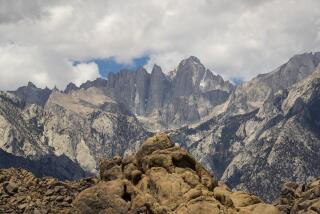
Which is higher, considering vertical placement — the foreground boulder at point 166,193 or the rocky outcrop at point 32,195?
the rocky outcrop at point 32,195

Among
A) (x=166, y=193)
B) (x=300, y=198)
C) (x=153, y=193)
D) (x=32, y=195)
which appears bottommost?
(x=166, y=193)

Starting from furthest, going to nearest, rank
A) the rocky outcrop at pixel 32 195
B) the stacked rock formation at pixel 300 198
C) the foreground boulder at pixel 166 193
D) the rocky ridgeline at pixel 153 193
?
the stacked rock formation at pixel 300 198
the rocky outcrop at pixel 32 195
the rocky ridgeline at pixel 153 193
the foreground boulder at pixel 166 193

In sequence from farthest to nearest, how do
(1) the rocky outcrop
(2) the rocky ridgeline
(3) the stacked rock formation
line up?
(3) the stacked rock formation, (1) the rocky outcrop, (2) the rocky ridgeline

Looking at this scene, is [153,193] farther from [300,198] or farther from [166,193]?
[300,198]

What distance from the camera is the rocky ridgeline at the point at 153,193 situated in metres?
77.6

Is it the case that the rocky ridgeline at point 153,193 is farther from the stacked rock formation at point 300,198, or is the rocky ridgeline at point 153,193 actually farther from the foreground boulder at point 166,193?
the stacked rock formation at point 300,198

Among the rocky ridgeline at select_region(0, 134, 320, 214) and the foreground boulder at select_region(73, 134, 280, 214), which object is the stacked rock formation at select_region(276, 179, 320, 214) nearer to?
the rocky ridgeline at select_region(0, 134, 320, 214)

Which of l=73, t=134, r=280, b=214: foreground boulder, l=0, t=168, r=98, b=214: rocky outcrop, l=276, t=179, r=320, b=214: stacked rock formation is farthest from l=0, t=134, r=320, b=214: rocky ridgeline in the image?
l=276, t=179, r=320, b=214: stacked rock formation

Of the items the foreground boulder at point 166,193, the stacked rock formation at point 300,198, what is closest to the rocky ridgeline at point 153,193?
the foreground boulder at point 166,193

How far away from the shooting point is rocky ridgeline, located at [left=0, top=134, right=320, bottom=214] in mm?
77625

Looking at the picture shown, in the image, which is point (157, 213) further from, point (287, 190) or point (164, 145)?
point (287, 190)

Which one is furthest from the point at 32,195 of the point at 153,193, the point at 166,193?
the point at 166,193

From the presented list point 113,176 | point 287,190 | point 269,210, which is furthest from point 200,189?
point 287,190

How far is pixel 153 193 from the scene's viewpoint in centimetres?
8288
